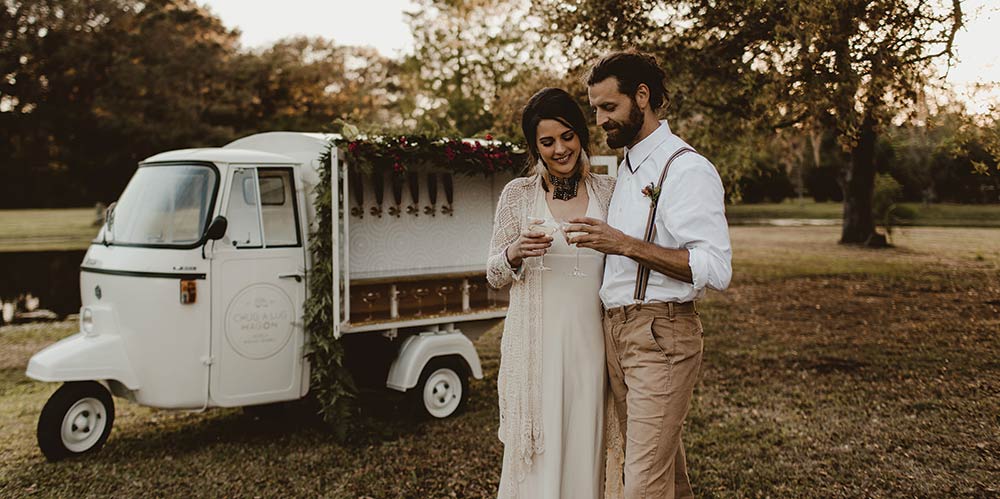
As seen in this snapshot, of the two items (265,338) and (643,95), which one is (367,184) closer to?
(265,338)

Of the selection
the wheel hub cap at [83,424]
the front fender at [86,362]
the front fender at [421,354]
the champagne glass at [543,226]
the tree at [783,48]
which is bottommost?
the wheel hub cap at [83,424]

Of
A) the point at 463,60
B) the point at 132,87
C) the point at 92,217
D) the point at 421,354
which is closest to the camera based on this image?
the point at 421,354

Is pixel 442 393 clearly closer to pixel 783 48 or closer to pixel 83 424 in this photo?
pixel 83 424

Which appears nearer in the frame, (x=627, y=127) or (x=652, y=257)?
(x=652, y=257)

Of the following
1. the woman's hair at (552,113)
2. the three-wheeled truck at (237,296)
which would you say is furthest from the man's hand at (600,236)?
the three-wheeled truck at (237,296)

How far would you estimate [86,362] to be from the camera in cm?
604

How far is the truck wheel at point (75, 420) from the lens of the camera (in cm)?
611

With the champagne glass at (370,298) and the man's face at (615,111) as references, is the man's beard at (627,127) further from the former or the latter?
the champagne glass at (370,298)

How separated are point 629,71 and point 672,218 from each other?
618 millimetres

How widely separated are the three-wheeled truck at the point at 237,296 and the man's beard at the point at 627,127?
11.8 ft

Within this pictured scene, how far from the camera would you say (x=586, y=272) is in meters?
3.49

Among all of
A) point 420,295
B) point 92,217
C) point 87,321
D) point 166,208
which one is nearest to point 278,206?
point 166,208

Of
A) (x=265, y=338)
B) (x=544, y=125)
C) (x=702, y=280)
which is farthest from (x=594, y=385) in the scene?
(x=265, y=338)

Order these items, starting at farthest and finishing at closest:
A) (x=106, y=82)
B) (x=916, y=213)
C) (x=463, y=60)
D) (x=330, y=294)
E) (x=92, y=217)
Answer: (x=92, y=217), (x=916, y=213), (x=106, y=82), (x=463, y=60), (x=330, y=294)
